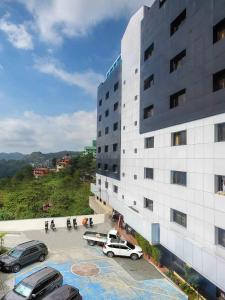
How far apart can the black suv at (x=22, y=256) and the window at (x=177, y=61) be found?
21.5 m

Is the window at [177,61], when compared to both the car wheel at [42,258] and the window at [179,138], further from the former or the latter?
the car wheel at [42,258]

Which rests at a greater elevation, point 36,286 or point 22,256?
point 36,286

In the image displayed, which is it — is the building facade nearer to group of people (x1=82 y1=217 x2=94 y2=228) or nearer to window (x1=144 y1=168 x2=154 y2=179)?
window (x1=144 y1=168 x2=154 y2=179)

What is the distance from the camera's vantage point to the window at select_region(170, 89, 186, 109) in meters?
25.0

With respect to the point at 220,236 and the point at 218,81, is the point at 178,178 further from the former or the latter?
the point at 218,81

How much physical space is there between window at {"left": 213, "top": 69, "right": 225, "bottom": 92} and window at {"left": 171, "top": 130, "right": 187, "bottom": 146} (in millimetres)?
4690

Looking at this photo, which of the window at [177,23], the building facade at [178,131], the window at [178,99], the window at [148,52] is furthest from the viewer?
the window at [148,52]

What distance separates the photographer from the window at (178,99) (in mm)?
24955

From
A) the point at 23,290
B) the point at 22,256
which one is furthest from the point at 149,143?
the point at 23,290

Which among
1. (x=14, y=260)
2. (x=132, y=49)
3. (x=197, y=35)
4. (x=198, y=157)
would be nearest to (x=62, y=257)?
(x=14, y=260)

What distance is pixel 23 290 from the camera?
738 inches

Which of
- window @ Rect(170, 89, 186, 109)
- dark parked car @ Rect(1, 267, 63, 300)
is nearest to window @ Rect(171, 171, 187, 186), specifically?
window @ Rect(170, 89, 186, 109)

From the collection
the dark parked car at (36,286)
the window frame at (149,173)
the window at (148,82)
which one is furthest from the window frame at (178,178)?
the dark parked car at (36,286)

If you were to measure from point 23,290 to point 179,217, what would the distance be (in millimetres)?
13707
